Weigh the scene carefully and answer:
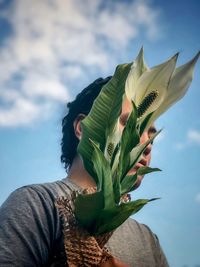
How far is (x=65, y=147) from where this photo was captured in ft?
6.57

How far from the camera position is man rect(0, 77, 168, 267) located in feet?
3.45

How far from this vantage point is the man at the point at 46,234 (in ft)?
3.45

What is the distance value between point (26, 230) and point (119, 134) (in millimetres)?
401

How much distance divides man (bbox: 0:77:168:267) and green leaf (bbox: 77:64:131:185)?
0.27 metres

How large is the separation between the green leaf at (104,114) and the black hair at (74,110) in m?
1.04

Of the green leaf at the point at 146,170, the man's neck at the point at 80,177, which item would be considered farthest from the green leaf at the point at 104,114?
the man's neck at the point at 80,177

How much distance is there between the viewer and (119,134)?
38.4 inches

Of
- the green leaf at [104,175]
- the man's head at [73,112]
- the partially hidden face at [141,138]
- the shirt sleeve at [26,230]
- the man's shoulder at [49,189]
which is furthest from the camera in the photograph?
the man's head at [73,112]

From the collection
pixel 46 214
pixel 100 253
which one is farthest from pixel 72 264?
pixel 46 214

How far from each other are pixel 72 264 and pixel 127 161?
0.27 meters

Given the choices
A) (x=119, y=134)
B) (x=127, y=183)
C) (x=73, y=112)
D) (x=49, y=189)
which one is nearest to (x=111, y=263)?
(x=127, y=183)

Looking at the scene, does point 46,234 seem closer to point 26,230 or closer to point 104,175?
point 26,230

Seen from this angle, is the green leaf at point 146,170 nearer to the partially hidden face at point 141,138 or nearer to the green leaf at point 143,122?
the green leaf at point 143,122

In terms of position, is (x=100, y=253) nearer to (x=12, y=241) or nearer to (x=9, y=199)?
(x=12, y=241)
